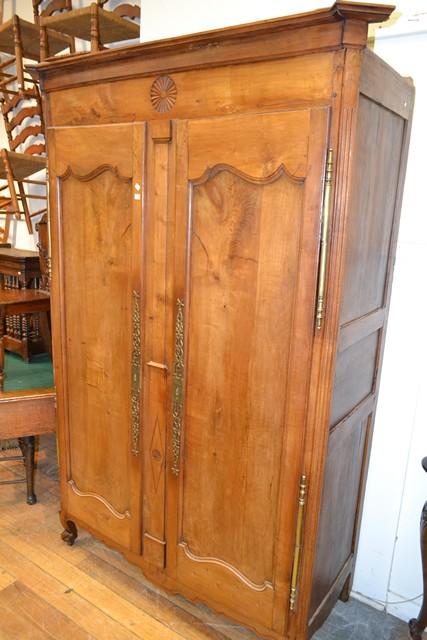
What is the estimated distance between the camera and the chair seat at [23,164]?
2818mm

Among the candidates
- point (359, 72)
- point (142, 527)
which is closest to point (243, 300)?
point (359, 72)

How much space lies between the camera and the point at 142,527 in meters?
1.76

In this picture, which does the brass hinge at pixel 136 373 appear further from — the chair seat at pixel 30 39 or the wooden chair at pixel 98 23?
the chair seat at pixel 30 39

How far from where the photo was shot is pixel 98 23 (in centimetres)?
229

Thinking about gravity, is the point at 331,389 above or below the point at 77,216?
below

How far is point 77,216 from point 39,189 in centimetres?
189

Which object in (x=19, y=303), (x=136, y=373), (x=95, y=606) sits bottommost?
(x=95, y=606)

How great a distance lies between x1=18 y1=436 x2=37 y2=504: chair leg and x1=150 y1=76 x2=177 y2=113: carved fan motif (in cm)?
173

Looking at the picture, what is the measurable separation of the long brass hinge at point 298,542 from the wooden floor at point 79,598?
43 cm

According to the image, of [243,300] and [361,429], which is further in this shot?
[361,429]

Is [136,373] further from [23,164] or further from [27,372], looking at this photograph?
[23,164]

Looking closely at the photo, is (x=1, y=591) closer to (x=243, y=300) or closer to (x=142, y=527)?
(x=142, y=527)

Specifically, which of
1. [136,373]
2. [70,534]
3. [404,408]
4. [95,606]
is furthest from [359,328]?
[70,534]

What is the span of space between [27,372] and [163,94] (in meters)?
1.65
